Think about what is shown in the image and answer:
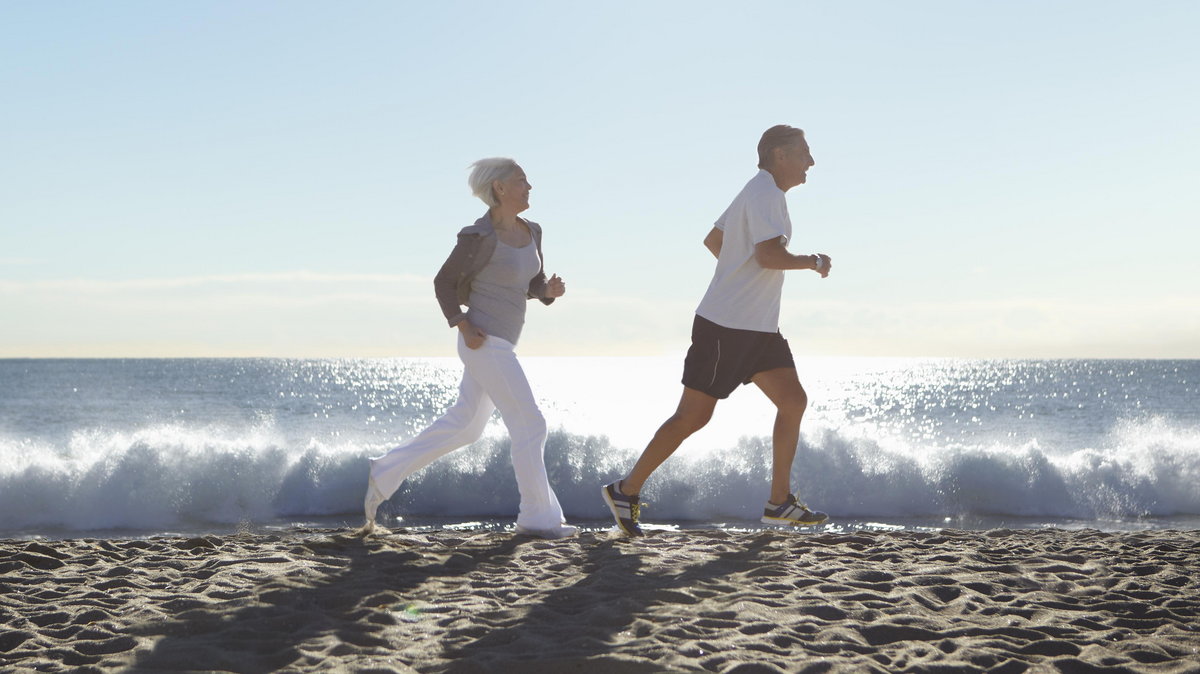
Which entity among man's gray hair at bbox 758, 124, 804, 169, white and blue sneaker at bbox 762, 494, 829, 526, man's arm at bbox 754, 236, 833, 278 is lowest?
white and blue sneaker at bbox 762, 494, 829, 526

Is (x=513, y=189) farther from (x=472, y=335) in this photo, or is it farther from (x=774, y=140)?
(x=774, y=140)

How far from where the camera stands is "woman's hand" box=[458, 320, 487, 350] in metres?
4.81

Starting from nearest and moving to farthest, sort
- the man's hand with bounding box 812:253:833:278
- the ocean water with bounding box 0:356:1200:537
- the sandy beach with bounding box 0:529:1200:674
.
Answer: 1. the sandy beach with bounding box 0:529:1200:674
2. the man's hand with bounding box 812:253:833:278
3. the ocean water with bounding box 0:356:1200:537

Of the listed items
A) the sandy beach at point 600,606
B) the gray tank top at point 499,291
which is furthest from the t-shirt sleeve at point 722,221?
the sandy beach at point 600,606

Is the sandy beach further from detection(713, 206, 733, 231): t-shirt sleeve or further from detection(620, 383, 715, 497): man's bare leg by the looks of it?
detection(713, 206, 733, 231): t-shirt sleeve

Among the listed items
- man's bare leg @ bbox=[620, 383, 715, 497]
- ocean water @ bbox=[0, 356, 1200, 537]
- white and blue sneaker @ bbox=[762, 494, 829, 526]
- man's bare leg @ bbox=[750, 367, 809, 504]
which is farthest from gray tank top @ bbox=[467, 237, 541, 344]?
ocean water @ bbox=[0, 356, 1200, 537]

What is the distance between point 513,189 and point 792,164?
1.43 meters

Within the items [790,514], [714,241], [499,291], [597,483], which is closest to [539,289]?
[499,291]

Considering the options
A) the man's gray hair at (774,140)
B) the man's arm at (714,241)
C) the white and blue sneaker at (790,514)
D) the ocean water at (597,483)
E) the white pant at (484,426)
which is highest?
the man's gray hair at (774,140)

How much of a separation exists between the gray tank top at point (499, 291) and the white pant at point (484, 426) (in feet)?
0.26

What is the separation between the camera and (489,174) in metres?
4.95

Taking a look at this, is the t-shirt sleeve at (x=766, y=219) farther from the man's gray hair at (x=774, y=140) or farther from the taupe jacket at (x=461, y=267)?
the taupe jacket at (x=461, y=267)

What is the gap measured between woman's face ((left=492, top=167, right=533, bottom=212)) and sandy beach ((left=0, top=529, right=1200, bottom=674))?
1.73m

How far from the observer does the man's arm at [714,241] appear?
512 cm
